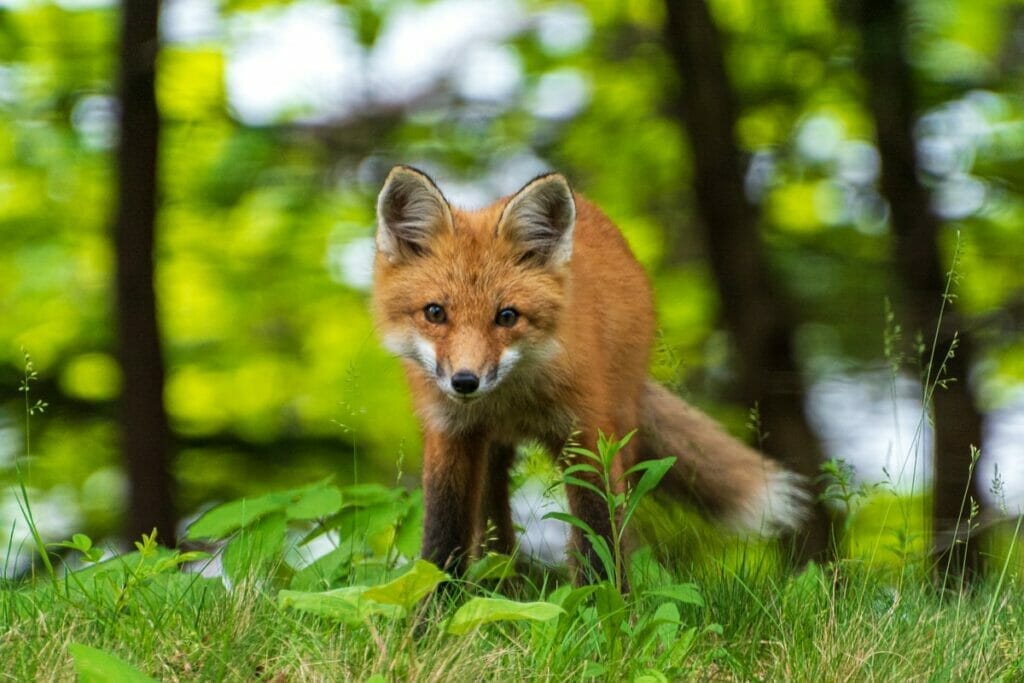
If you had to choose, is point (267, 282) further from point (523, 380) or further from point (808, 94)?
point (523, 380)

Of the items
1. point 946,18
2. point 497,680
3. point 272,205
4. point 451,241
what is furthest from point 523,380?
point 272,205

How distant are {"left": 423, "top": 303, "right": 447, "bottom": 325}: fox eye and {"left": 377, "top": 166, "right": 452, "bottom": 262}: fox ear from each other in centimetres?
30

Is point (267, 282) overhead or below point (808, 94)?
below

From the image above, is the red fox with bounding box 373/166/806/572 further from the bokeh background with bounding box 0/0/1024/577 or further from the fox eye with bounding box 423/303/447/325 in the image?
the bokeh background with bounding box 0/0/1024/577

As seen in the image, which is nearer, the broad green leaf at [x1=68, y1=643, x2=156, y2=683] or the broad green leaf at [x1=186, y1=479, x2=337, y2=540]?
the broad green leaf at [x1=68, y1=643, x2=156, y2=683]

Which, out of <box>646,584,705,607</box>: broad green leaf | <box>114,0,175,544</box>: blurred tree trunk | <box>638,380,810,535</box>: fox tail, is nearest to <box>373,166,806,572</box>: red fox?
<box>638,380,810,535</box>: fox tail

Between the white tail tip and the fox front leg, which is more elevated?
the fox front leg

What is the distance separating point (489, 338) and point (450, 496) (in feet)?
1.91

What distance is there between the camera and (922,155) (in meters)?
7.81

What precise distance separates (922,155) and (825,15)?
1.45 m

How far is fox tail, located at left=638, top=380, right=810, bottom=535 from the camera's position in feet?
16.8

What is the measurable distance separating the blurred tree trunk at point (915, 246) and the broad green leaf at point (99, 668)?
16.6ft

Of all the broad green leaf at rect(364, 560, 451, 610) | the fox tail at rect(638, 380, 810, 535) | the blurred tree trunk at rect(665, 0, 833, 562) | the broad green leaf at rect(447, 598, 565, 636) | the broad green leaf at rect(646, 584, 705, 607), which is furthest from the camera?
the blurred tree trunk at rect(665, 0, 833, 562)

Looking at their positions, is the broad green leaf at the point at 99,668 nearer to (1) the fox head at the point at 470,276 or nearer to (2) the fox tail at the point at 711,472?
(1) the fox head at the point at 470,276
